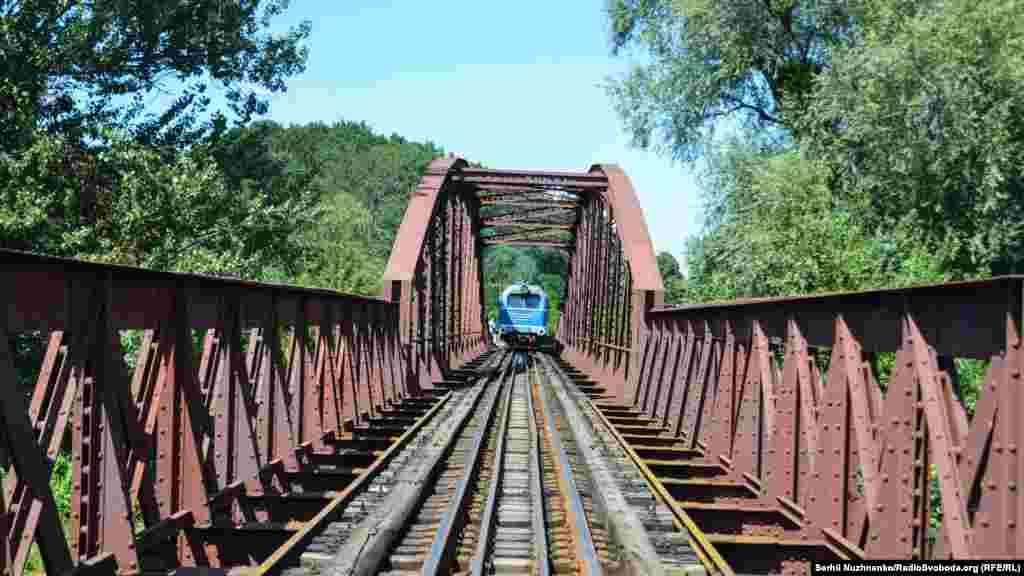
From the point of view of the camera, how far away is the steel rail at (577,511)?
6902 mm

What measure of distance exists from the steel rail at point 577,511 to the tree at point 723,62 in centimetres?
1810

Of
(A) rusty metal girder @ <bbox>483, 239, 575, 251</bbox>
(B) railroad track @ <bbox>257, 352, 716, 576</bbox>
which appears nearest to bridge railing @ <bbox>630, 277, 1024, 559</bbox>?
(B) railroad track @ <bbox>257, 352, 716, 576</bbox>

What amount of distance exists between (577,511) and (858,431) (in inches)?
112

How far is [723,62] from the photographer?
101 ft

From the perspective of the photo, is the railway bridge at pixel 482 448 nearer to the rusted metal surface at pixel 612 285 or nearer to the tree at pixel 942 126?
the rusted metal surface at pixel 612 285

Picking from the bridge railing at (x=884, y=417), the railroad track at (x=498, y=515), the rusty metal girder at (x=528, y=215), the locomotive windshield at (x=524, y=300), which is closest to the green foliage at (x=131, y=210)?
the railroad track at (x=498, y=515)

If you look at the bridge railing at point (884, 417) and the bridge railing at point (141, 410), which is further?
the bridge railing at point (141, 410)

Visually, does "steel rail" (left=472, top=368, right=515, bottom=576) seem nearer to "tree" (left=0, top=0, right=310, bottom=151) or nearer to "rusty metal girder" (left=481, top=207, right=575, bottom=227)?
"tree" (left=0, top=0, right=310, bottom=151)

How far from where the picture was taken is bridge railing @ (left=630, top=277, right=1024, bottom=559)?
4.72 m

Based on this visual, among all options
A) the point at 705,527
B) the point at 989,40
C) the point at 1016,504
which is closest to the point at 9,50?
the point at 705,527

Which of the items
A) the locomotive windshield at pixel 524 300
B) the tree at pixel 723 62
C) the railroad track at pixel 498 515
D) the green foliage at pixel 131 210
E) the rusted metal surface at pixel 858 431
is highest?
the tree at pixel 723 62

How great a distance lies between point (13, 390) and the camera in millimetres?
4777

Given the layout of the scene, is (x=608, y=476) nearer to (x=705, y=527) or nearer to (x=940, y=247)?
(x=705, y=527)

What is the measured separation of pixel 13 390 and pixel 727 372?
7.84m
